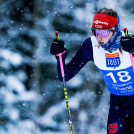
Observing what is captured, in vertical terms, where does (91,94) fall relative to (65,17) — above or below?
below

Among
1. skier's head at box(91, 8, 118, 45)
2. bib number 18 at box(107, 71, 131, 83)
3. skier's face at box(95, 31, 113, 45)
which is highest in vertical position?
skier's head at box(91, 8, 118, 45)

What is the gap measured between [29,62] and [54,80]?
1.64 feet

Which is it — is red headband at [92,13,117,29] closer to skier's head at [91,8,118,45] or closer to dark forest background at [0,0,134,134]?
skier's head at [91,8,118,45]

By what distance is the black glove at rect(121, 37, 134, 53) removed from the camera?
8.27 feet

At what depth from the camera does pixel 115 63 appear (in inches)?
106

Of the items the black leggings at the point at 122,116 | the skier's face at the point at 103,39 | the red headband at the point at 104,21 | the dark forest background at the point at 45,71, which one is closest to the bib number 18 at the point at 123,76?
the black leggings at the point at 122,116

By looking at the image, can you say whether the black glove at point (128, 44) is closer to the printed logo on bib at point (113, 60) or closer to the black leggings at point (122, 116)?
the printed logo on bib at point (113, 60)

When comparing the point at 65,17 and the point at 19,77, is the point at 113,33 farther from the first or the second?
the point at 19,77

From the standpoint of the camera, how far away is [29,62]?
506cm

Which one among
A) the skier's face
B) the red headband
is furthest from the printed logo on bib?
the red headband

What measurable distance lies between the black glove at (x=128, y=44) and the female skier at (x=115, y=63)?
0.6 inches

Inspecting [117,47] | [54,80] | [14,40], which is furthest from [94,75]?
[117,47]

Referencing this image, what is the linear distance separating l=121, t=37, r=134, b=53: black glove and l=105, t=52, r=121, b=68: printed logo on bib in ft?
0.58

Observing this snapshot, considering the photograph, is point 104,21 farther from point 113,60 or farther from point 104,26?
point 113,60
